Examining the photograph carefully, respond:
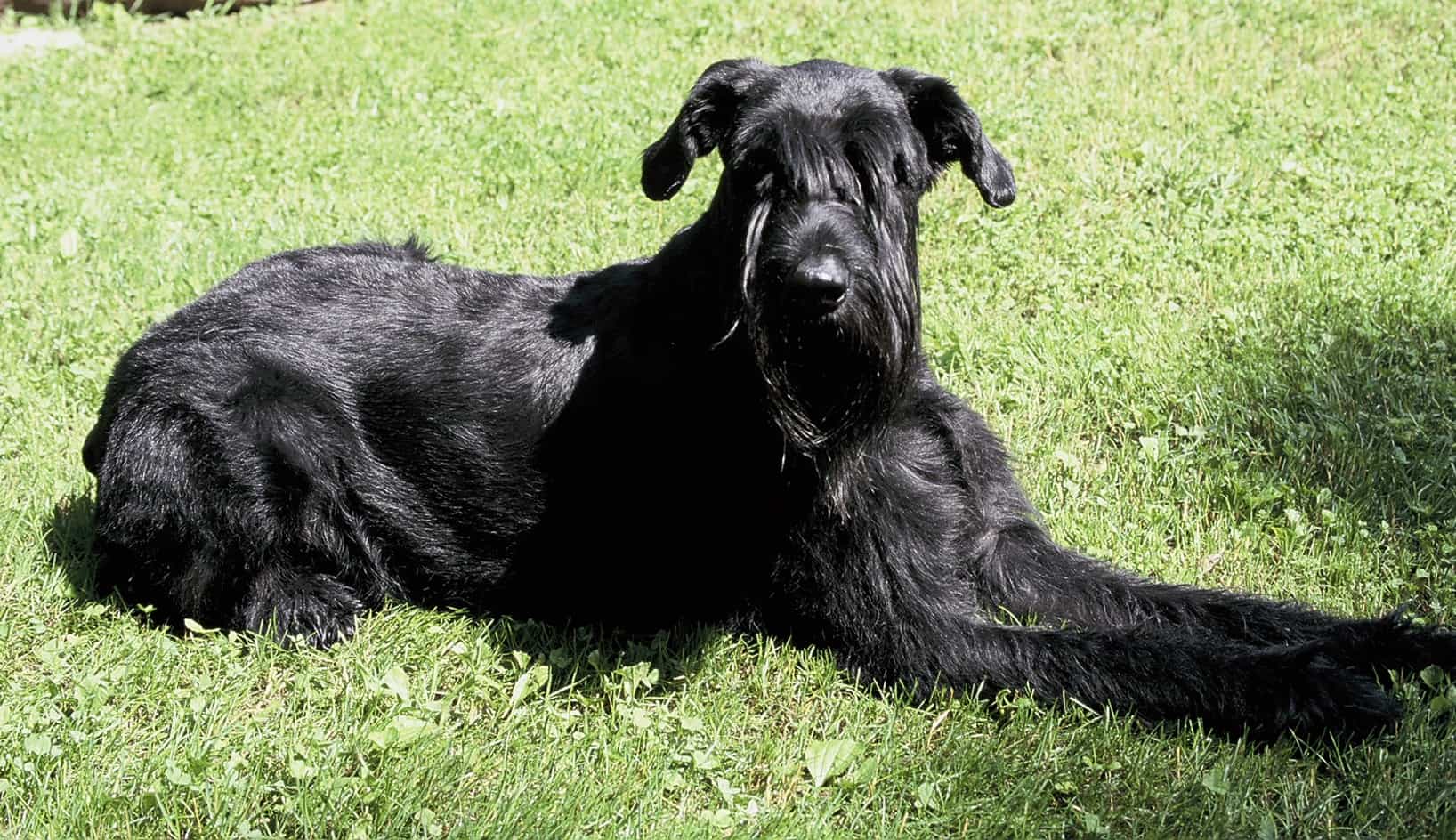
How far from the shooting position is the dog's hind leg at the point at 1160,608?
13.4 feet

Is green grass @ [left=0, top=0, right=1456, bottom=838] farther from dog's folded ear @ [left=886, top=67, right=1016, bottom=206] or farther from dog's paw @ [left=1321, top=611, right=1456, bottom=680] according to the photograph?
dog's folded ear @ [left=886, top=67, right=1016, bottom=206]

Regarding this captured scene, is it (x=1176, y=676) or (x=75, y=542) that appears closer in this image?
(x=1176, y=676)

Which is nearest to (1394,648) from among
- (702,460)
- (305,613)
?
(702,460)

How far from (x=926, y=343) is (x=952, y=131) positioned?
1.93 metres

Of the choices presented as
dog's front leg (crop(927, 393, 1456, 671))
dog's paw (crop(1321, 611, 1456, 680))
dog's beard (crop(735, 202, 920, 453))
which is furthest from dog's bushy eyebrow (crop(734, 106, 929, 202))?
dog's paw (crop(1321, 611, 1456, 680))

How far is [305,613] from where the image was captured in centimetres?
477

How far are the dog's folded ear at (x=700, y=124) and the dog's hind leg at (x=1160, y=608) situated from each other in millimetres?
1679

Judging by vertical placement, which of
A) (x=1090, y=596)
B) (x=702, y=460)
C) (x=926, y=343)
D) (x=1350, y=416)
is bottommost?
Answer: (x=1090, y=596)

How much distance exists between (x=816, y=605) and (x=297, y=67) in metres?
6.67

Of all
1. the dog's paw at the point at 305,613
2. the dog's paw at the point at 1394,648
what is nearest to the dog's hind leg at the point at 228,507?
the dog's paw at the point at 305,613

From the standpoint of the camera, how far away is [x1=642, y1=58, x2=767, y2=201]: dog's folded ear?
423 centimetres

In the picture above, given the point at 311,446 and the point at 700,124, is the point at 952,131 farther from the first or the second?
the point at 311,446

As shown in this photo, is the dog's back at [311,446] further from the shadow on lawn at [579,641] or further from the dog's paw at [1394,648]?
the dog's paw at [1394,648]

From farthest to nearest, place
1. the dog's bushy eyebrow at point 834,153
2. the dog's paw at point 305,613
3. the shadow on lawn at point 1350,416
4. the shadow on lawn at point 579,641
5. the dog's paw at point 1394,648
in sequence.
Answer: the shadow on lawn at point 1350,416, the dog's paw at point 305,613, the shadow on lawn at point 579,641, the dog's paw at point 1394,648, the dog's bushy eyebrow at point 834,153
